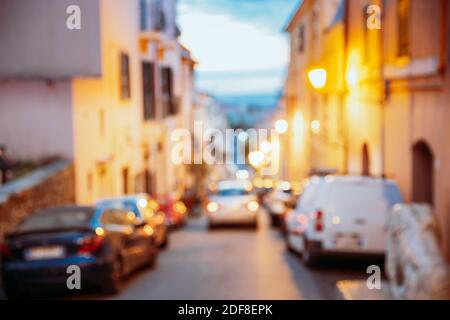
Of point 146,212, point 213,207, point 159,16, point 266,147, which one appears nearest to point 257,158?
point 266,147

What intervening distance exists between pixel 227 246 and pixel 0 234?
608 centimetres

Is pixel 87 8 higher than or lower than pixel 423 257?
higher

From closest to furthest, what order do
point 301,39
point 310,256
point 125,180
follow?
1. point 310,256
2. point 125,180
3. point 301,39

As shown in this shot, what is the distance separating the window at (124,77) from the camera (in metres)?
23.8

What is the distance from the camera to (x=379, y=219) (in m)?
12.5

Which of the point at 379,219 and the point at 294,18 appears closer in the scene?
the point at 379,219

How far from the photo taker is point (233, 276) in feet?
41.5

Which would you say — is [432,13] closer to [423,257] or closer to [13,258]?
[423,257]

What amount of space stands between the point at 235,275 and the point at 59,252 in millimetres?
3401

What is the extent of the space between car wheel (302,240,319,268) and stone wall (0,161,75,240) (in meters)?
4.99

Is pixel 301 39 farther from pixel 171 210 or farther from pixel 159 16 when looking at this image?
pixel 171 210

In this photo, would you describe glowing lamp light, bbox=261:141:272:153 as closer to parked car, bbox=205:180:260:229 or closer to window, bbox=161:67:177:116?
window, bbox=161:67:177:116

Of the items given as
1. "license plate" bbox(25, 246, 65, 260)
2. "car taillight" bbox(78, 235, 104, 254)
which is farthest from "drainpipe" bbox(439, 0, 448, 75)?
"license plate" bbox(25, 246, 65, 260)
